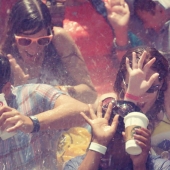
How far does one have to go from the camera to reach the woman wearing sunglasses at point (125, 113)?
89.5 inches

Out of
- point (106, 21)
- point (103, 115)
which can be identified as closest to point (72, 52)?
point (106, 21)

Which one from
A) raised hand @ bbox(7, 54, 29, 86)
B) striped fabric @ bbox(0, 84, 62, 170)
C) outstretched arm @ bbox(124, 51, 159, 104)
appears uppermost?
outstretched arm @ bbox(124, 51, 159, 104)

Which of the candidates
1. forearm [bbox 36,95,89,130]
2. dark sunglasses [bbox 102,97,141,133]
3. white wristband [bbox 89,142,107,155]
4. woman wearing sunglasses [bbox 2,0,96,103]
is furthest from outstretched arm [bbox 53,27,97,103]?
white wristband [bbox 89,142,107,155]

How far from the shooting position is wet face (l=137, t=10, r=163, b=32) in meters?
3.62

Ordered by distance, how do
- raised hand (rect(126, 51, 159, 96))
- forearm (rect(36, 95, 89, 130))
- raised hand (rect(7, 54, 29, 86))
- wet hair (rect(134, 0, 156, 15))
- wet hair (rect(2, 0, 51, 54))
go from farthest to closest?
wet hair (rect(134, 0, 156, 15)) → wet hair (rect(2, 0, 51, 54)) → raised hand (rect(7, 54, 29, 86)) → forearm (rect(36, 95, 89, 130)) → raised hand (rect(126, 51, 159, 96))

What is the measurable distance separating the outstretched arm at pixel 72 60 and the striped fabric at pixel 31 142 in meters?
0.53

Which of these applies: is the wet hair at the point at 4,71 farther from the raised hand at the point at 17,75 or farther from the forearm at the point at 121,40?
the forearm at the point at 121,40

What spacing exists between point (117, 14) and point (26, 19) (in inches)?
25.6

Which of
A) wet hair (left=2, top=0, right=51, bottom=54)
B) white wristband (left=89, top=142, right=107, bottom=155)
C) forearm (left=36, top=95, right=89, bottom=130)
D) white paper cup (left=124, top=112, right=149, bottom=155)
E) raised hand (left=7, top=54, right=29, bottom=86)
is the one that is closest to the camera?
white paper cup (left=124, top=112, right=149, bottom=155)

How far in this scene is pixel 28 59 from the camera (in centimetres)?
313

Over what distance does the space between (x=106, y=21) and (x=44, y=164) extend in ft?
3.97

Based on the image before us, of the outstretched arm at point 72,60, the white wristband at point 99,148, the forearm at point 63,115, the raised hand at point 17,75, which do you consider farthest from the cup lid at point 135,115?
the outstretched arm at point 72,60

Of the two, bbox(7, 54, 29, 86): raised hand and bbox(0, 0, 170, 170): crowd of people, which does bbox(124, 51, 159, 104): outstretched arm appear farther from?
bbox(7, 54, 29, 86): raised hand

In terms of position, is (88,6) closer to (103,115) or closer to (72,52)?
(72,52)
